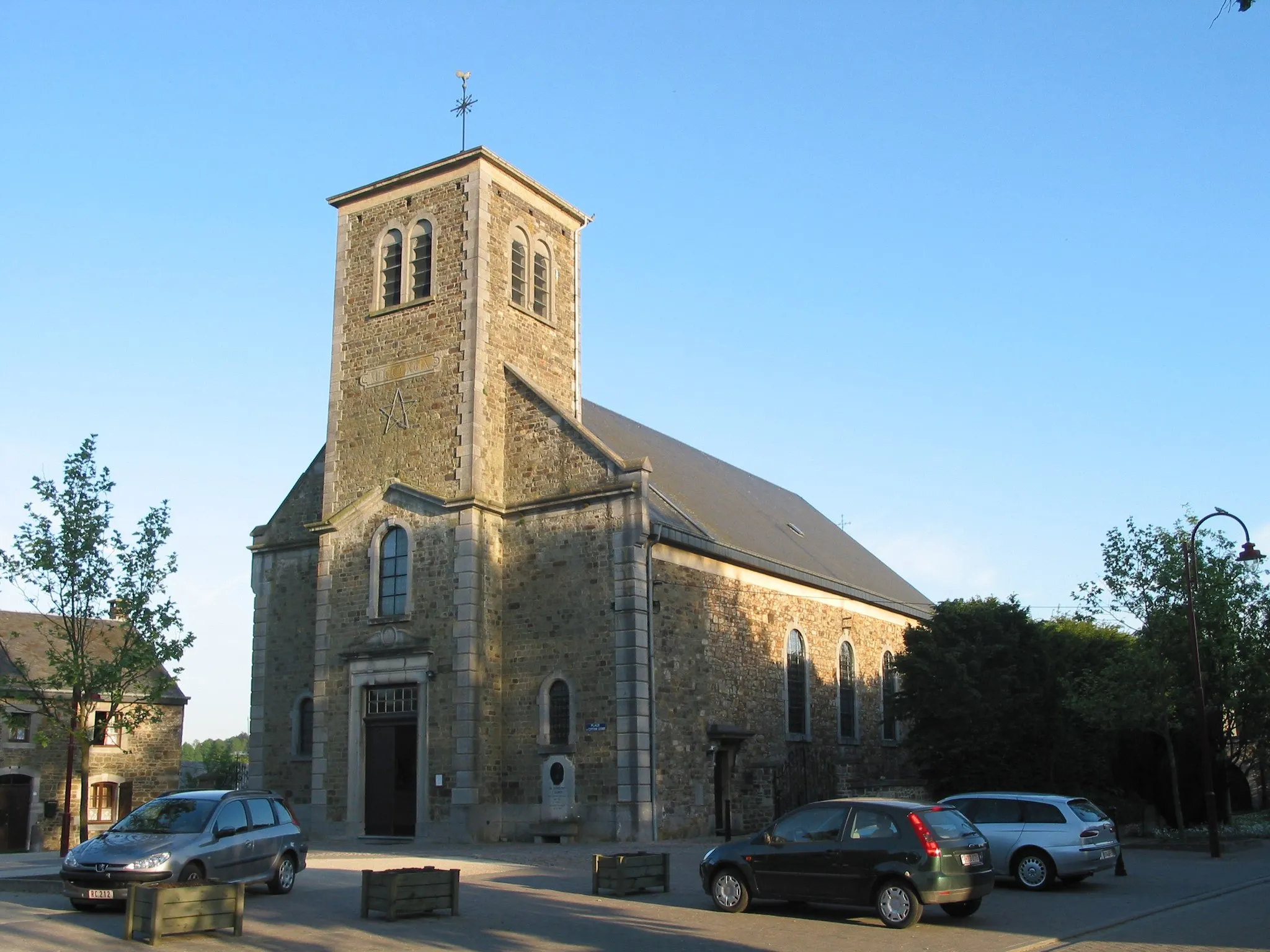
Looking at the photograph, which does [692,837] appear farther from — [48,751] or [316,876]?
[48,751]

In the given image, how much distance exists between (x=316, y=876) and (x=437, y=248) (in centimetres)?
1487

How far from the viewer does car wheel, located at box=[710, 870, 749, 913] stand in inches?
573

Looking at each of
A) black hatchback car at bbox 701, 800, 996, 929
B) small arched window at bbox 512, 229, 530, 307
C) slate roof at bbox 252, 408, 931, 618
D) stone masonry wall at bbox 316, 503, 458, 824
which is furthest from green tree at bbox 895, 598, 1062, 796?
black hatchback car at bbox 701, 800, 996, 929

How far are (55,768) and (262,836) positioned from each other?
87.8ft

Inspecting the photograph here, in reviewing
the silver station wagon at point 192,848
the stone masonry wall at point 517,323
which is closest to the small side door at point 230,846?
the silver station wagon at point 192,848

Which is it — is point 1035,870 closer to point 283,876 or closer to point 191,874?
point 283,876

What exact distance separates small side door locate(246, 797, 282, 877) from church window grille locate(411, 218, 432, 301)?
14.8 m

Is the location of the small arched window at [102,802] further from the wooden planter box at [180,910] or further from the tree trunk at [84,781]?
the wooden planter box at [180,910]

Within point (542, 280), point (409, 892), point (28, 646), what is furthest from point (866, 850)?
point (28, 646)

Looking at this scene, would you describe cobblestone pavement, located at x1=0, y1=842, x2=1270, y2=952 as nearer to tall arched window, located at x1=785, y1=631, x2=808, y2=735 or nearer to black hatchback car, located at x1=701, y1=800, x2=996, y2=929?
black hatchback car, located at x1=701, y1=800, x2=996, y2=929

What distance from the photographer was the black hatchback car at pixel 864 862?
13.5 meters

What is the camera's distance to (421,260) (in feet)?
94.3

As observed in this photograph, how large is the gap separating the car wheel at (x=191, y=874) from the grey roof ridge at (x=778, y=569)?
40.9 feet

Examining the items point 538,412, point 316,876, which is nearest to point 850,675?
point 538,412
